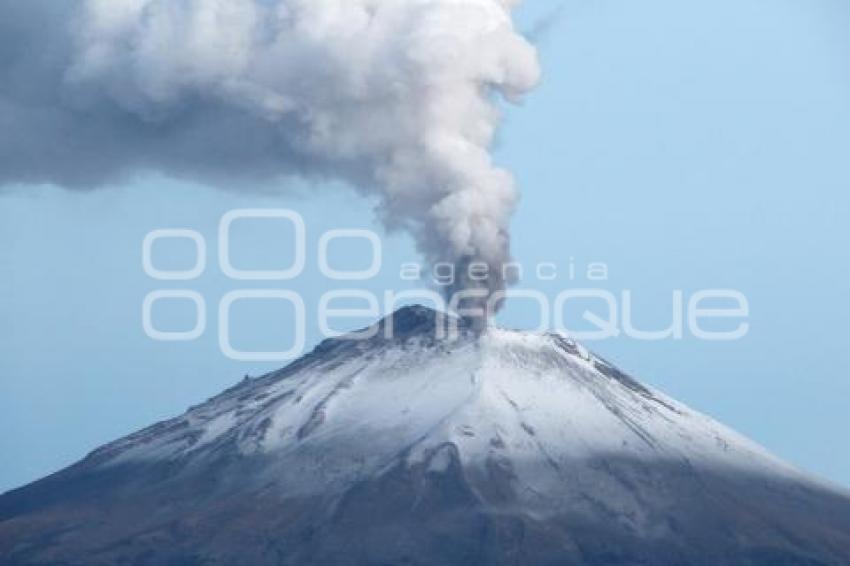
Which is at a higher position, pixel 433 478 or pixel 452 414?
pixel 452 414

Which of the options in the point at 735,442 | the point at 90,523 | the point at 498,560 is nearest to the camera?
the point at 498,560

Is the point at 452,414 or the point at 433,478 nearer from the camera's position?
the point at 433,478

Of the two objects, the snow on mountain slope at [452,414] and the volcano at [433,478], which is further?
the snow on mountain slope at [452,414]

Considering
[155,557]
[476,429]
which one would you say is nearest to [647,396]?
[476,429]

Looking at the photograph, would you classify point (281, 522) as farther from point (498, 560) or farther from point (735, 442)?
point (735, 442)

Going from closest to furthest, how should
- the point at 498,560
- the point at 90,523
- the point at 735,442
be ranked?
1. the point at 498,560
2. the point at 90,523
3. the point at 735,442

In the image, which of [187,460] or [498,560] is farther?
[187,460]

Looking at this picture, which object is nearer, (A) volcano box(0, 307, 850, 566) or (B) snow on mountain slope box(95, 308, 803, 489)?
(A) volcano box(0, 307, 850, 566)
